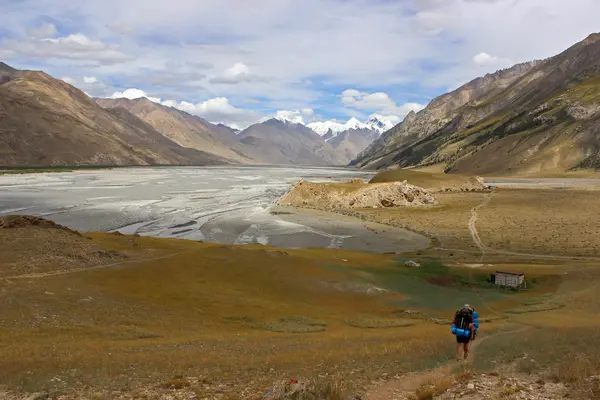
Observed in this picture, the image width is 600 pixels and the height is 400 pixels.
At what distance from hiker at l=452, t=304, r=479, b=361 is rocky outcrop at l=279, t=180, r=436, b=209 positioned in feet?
253

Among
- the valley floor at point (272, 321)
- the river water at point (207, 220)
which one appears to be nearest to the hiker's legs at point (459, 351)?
the valley floor at point (272, 321)

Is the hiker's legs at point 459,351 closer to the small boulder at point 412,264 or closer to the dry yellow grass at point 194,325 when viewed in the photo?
the dry yellow grass at point 194,325

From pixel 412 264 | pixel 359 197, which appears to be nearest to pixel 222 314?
pixel 412 264

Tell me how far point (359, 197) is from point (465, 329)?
264ft

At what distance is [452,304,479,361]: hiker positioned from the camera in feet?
55.2

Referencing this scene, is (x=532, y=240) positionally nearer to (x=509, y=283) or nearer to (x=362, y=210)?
(x=509, y=283)

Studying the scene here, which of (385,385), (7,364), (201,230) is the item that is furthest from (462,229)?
Result: (7,364)

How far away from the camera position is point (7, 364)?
1452 centimetres

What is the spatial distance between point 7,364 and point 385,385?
11.6 meters

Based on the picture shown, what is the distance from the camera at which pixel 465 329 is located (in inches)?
663

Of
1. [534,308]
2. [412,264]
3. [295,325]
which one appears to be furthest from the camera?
[412,264]

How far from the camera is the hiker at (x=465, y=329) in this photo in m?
16.8

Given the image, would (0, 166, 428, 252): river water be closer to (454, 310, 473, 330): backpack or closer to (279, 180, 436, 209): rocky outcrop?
(279, 180, 436, 209): rocky outcrop

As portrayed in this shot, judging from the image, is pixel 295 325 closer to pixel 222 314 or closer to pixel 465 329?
pixel 222 314
